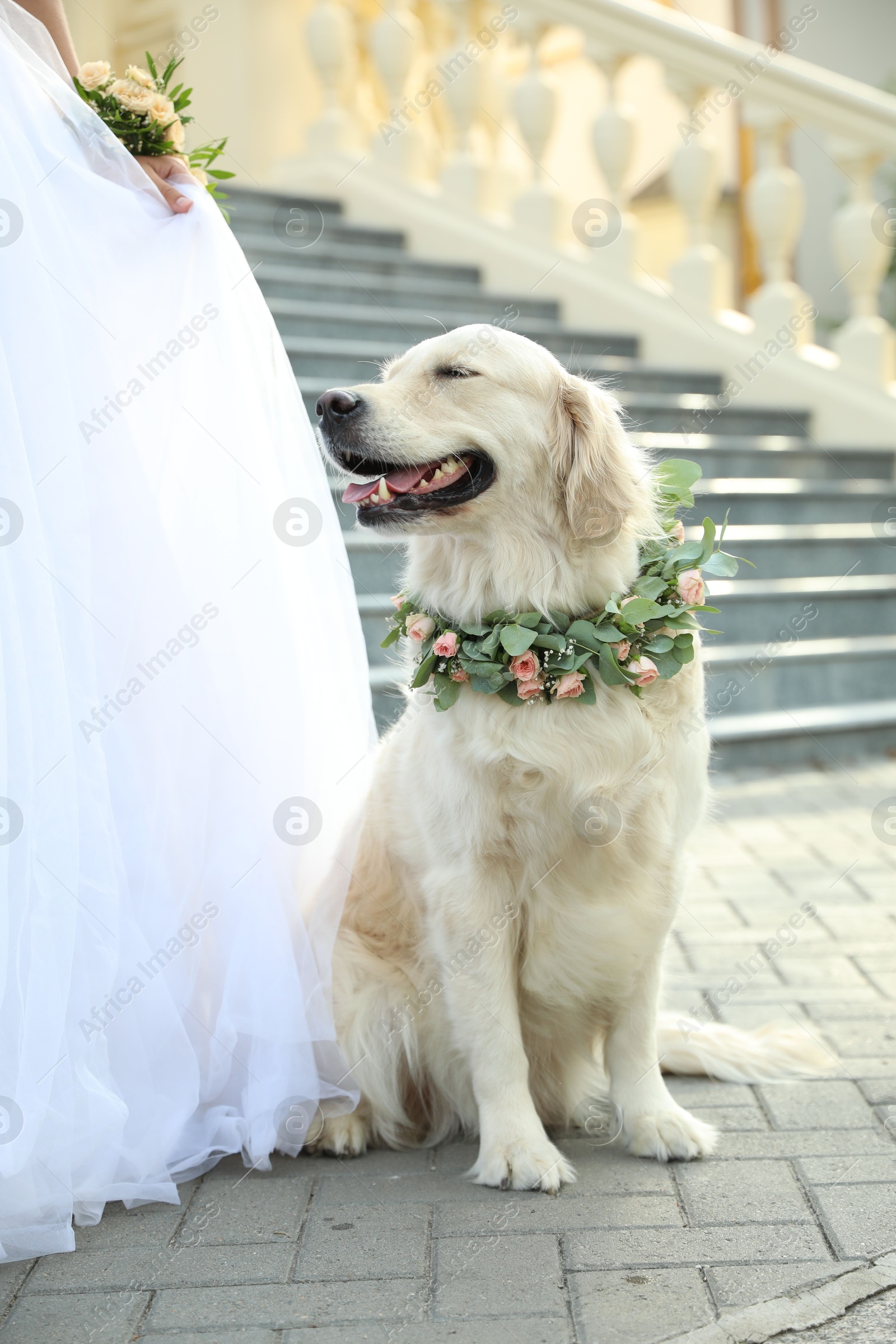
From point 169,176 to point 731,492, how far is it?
4134 millimetres

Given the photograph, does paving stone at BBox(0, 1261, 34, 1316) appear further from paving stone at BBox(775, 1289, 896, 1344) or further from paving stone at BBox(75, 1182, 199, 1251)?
paving stone at BBox(775, 1289, 896, 1344)

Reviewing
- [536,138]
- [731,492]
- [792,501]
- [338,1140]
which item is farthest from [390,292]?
[338,1140]

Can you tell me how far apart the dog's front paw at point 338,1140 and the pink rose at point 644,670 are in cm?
107

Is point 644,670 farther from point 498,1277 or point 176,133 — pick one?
point 176,133

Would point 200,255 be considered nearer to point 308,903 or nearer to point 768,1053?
point 308,903

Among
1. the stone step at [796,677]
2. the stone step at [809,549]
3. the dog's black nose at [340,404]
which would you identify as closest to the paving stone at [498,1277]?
the dog's black nose at [340,404]

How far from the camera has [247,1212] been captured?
217 centimetres

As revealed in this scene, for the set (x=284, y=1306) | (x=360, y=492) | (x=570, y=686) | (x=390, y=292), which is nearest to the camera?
(x=284, y=1306)

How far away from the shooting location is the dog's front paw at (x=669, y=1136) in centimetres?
233

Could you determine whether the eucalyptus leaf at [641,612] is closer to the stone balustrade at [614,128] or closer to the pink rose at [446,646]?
the pink rose at [446,646]

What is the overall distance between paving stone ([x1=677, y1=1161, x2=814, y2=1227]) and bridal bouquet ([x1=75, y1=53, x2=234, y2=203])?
231cm

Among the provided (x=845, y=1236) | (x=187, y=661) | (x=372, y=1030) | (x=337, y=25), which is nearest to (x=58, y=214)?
(x=187, y=661)

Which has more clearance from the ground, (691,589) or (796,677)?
(691,589)

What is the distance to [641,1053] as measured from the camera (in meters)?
2.41
